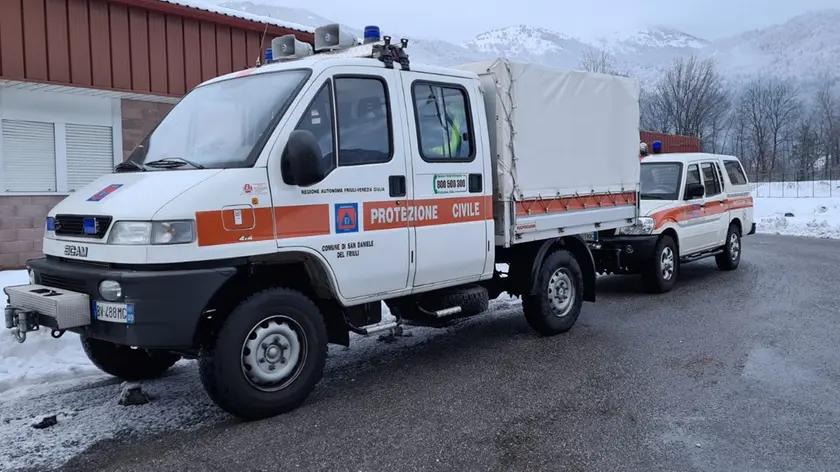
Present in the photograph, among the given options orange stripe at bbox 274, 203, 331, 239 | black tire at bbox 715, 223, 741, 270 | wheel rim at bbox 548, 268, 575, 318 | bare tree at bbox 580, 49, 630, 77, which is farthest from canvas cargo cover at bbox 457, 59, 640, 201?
bare tree at bbox 580, 49, 630, 77

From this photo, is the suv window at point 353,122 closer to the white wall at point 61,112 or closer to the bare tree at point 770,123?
the white wall at point 61,112

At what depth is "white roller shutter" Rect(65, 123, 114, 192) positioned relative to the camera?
10.4 meters

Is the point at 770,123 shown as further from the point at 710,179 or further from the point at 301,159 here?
the point at 301,159

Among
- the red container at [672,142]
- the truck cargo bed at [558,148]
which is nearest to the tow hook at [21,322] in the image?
the truck cargo bed at [558,148]

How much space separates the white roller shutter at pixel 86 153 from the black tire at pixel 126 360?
5.48m

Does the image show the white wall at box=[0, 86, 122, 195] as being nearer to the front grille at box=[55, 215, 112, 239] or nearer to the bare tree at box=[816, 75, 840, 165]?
the front grille at box=[55, 215, 112, 239]

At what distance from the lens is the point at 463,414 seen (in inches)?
200

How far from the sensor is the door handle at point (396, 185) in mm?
5559

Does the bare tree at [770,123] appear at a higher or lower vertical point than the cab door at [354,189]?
higher

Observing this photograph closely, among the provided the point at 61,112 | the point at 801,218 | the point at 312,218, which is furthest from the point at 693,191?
the point at 801,218

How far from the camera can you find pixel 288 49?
624 centimetres

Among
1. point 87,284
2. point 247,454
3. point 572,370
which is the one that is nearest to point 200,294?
point 87,284

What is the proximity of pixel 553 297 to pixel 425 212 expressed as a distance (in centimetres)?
229

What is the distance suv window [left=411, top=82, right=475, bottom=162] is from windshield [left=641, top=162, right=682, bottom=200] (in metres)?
5.49
